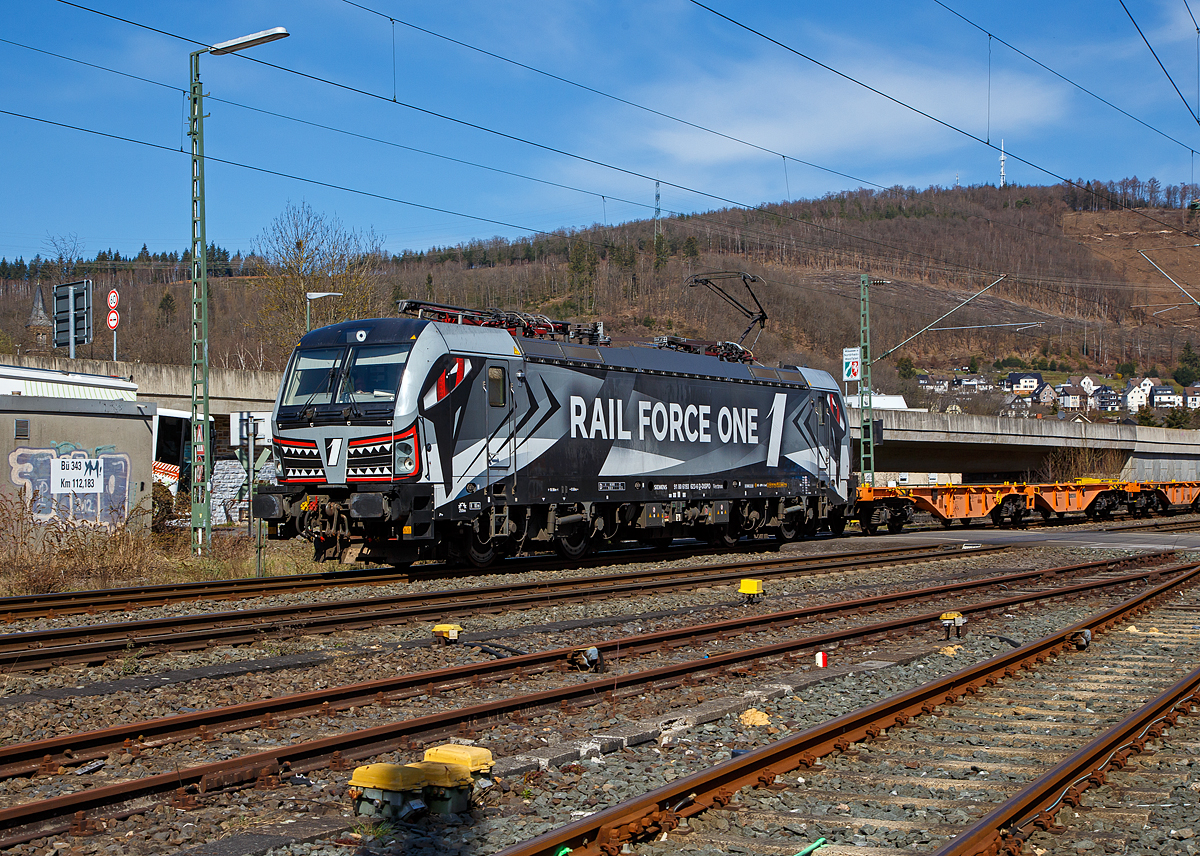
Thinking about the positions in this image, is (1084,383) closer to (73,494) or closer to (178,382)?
(178,382)

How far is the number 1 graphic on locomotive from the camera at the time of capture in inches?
581

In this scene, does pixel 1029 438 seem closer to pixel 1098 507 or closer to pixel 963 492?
pixel 1098 507

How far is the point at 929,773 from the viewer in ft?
20.1

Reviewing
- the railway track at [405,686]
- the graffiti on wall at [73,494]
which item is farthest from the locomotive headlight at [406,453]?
the graffiti on wall at [73,494]

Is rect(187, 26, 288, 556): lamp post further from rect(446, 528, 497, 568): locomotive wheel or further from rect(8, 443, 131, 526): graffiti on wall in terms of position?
Answer: rect(446, 528, 497, 568): locomotive wheel

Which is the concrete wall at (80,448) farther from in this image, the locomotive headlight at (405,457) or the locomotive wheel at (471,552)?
the locomotive headlight at (405,457)

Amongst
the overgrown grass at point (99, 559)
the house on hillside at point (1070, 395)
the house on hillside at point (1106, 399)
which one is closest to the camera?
the overgrown grass at point (99, 559)

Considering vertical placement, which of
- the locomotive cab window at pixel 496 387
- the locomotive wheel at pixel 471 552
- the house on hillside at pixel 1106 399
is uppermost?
the house on hillside at pixel 1106 399

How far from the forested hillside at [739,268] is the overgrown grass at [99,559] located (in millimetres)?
21947

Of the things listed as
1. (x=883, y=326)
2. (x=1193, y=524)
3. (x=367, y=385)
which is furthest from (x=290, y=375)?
(x=883, y=326)

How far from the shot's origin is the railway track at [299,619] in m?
9.34

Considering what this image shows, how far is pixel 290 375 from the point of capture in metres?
15.8

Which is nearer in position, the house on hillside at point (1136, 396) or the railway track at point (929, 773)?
the railway track at point (929, 773)

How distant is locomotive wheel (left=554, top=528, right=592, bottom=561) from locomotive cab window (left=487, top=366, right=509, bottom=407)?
11.0ft
